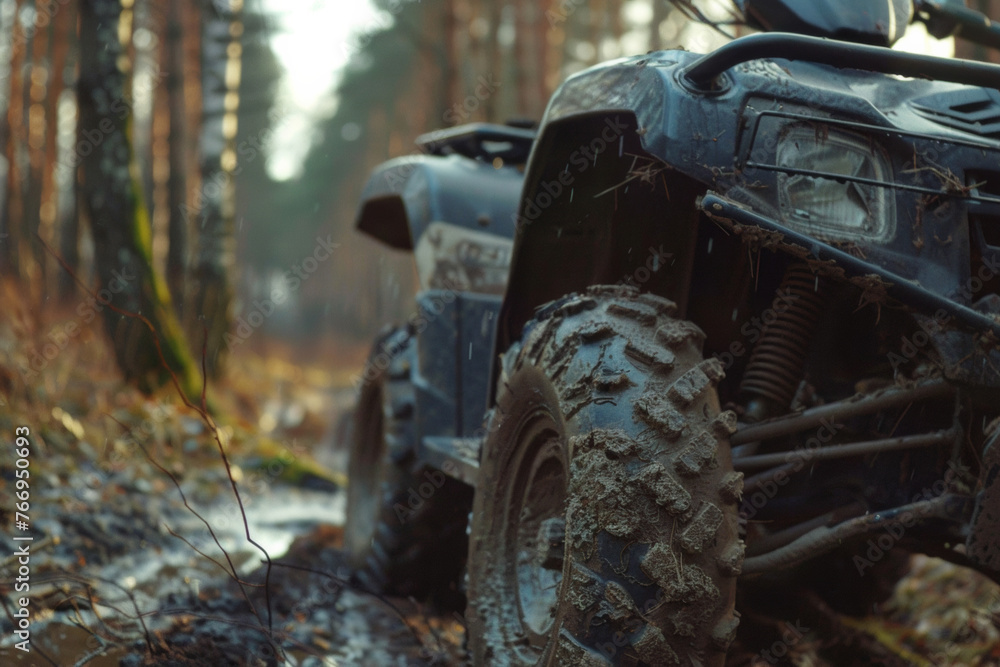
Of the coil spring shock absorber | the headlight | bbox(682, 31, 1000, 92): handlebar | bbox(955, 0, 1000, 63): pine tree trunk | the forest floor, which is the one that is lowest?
the forest floor

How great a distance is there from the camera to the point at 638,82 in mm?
2330

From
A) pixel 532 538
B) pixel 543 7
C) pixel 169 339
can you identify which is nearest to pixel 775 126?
pixel 532 538

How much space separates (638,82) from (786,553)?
120cm

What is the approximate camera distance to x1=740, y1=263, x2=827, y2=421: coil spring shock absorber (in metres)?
2.44

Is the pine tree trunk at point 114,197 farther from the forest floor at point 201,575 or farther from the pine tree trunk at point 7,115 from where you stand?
the pine tree trunk at point 7,115

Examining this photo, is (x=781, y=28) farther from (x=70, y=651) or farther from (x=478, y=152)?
(x=70, y=651)

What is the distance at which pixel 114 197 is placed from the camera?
749cm

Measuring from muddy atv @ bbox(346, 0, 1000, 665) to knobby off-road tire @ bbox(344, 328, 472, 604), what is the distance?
92 cm

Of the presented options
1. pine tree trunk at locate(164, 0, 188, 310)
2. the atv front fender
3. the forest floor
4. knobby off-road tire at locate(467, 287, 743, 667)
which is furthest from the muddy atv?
pine tree trunk at locate(164, 0, 188, 310)

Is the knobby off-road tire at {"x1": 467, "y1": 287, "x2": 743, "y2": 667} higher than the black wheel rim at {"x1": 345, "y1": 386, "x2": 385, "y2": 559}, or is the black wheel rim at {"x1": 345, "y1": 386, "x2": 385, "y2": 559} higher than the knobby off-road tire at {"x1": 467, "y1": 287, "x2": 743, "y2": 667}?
the knobby off-road tire at {"x1": 467, "y1": 287, "x2": 743, "y2": 667}

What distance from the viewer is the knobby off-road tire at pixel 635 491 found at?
2012 mm

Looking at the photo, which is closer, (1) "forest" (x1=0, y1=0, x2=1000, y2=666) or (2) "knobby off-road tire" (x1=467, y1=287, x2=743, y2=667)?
(2) "knobby off-road tire" (x1=467, y1=287, x2=743, y2=667)

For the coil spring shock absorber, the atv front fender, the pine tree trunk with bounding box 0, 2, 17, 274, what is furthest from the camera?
the pine tree trunk with bounding box 0, 2, 17, 274

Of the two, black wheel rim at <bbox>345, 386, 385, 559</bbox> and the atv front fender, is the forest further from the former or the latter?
the atv front fender
